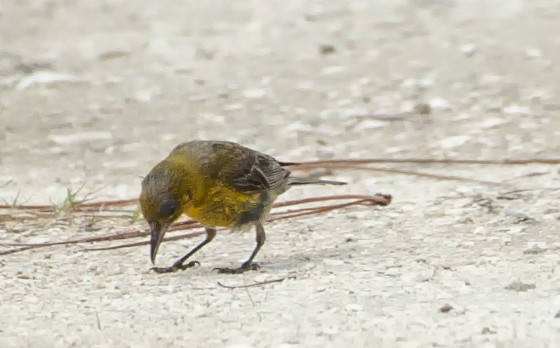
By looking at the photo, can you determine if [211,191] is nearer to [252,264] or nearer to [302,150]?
[252,264]

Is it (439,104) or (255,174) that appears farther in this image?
(439,104)

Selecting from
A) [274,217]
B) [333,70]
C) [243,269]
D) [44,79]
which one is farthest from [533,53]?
[243,269]

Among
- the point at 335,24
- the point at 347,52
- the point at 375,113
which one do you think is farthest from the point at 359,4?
the point at 375,113

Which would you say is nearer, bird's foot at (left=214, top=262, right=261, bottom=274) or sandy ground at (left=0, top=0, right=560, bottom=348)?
sandy ground at (left=0, top=0, right=560, bottom=348)

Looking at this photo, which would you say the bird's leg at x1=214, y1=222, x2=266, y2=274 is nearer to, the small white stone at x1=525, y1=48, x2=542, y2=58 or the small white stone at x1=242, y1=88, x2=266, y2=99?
the small white stone at x1=242, y1=88, x2=266, y2=99

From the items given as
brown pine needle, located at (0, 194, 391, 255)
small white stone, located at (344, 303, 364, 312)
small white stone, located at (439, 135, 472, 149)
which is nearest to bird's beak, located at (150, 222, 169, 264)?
brown pine needle, located at (0, 194, 391, 255)

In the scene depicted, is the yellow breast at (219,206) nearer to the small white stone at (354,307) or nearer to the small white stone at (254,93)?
the small white stone at (354,307)

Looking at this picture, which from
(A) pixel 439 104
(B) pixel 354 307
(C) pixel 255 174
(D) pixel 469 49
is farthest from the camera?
(D) pixel 469 49
